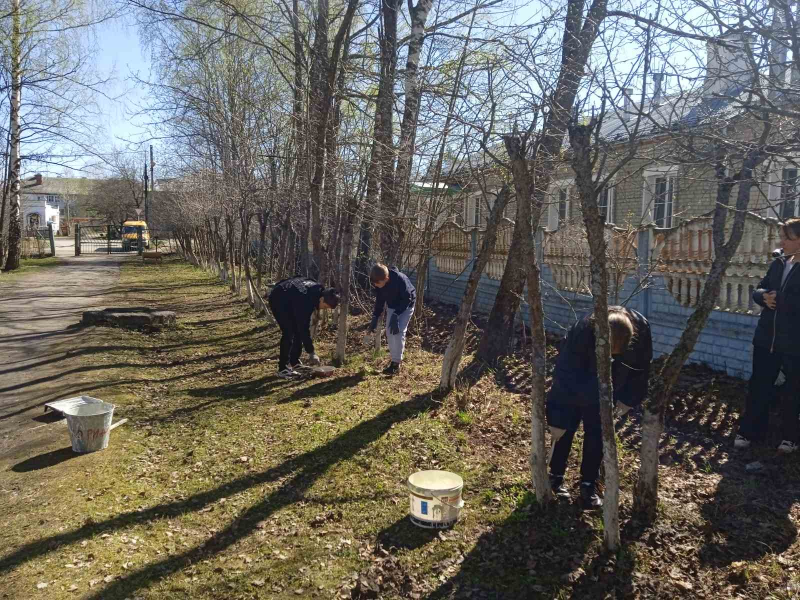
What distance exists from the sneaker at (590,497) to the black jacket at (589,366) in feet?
1.97

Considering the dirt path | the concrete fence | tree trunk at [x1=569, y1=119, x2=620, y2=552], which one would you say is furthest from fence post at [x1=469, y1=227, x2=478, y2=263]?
tree trunk at [x1=569, y1=119, x2=620, y2=552]

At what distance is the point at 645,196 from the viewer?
47.6 ft

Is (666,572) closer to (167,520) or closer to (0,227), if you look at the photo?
(167,520)

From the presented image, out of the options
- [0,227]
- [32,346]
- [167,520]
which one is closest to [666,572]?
[167,520]

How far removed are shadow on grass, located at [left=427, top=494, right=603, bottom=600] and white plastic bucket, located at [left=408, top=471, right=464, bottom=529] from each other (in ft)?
0.76

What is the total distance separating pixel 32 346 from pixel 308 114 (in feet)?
18.0

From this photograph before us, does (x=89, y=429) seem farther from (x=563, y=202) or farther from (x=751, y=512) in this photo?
(x=563, y=202)

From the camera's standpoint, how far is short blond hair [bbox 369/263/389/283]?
689 cm

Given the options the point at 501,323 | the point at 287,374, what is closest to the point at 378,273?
the point at 287,374

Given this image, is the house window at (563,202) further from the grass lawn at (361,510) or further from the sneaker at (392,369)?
the sneaker at (392,369)

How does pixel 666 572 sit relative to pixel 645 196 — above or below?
below

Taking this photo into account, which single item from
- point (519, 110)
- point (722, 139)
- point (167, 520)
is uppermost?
point (519, 110)

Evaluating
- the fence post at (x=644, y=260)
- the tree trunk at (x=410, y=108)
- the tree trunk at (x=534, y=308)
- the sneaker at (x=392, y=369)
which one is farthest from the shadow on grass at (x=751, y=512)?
the tree trunk at (x=410, y=108)

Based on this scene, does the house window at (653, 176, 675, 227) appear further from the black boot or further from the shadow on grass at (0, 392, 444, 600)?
the shadow on grass at (0, 392, 444, 600)
